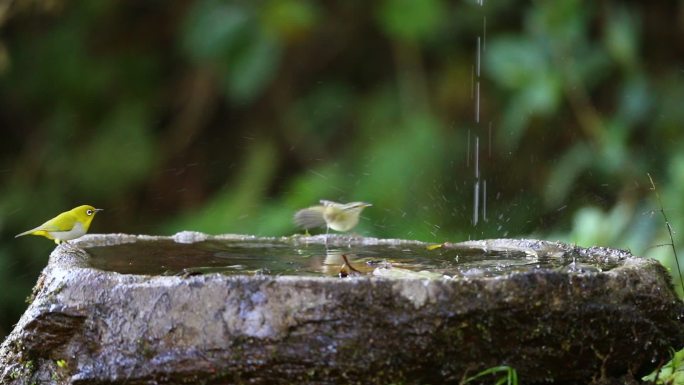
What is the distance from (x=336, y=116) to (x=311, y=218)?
2.79 m

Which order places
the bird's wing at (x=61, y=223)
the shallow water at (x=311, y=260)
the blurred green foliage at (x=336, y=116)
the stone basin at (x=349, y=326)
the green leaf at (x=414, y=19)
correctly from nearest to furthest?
1. the stone basin at (x=349, y=326)
2. the shallow water at (x=311, y=260)
3. the bird's wing at (x=61, y=223)
4. the blurred green foliage at (x=336, y=116)
5. the green leaf at (x=414, y=19)

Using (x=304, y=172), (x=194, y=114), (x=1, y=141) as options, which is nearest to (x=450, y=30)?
(x=304, y=172)

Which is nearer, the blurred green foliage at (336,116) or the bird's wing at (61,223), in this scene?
the bird's wing at (61,223)

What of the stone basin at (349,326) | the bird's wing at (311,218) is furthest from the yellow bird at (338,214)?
the stone basin at (349,326)

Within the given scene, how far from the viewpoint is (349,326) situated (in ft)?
5.93

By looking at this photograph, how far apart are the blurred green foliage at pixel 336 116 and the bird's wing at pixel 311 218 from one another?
1589mm

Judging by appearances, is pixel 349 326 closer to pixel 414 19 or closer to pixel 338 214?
pixel 338 214

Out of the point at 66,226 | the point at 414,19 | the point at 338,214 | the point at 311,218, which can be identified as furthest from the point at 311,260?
the point at 414,19

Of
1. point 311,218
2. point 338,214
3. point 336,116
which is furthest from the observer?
point 336,116

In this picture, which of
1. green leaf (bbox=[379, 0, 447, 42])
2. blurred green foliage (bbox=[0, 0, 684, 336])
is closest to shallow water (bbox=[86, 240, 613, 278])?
blurred green foliage (bbox=[0, 0, 684, 336])

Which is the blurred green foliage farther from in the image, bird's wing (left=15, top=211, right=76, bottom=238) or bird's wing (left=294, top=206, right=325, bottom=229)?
bird's wing (left=15, top=211, right=76, bottom=238)

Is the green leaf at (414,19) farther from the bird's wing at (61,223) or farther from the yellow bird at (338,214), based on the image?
the bird's wing at (61,223)

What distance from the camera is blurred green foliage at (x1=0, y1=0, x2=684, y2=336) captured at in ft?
15.5

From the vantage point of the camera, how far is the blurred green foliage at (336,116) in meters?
4.73
